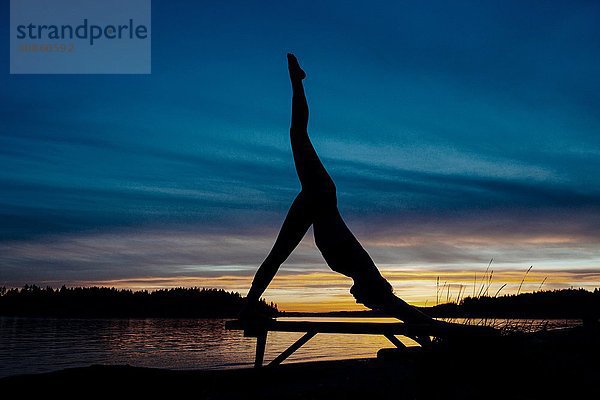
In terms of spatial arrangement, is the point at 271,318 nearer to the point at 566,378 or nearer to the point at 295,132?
the point at 295,132

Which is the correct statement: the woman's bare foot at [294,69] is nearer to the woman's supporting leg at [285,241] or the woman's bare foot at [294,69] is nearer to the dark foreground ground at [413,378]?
the woman's supporting leg at [285,241]

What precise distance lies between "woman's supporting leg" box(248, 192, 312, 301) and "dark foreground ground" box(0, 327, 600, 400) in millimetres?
958

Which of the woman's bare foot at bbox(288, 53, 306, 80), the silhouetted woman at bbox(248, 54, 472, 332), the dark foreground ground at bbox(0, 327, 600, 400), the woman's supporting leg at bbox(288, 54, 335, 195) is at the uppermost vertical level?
the woman's bare foot at bbox(288, 53, 306, 80)

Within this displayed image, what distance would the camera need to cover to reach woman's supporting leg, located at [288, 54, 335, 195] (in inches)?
160

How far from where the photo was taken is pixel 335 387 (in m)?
4.53

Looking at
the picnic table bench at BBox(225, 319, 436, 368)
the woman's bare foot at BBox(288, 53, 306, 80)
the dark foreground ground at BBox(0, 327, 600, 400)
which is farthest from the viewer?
the woman's bare foot at BBox(288, 53, 306, 80)

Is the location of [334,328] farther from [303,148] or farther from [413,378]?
[413,378]

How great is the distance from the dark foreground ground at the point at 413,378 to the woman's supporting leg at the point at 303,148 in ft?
4.44

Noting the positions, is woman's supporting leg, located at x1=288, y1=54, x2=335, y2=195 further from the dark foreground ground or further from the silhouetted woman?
the dark foreground ground

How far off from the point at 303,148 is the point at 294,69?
71 cm

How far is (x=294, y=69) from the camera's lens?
14.5 ft

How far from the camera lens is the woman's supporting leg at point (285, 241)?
4117 mm

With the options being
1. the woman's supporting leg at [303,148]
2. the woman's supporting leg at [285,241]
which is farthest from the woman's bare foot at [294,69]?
the woman's supporting leg at [285,241]

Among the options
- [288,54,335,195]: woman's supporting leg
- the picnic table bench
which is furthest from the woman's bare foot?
the picnic table bench
